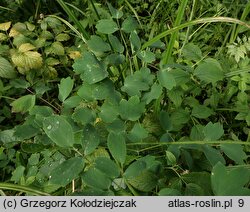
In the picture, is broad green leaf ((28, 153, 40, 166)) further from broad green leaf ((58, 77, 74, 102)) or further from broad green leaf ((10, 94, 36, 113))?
broad green leaf ((58, 77, 74, 102))

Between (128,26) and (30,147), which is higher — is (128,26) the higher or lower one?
the higher one

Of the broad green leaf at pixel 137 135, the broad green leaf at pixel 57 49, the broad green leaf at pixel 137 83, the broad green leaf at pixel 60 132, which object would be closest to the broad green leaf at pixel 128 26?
the broad green leaf at pixel 137 83

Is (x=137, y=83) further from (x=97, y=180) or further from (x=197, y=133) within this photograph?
(x=97, y=180)

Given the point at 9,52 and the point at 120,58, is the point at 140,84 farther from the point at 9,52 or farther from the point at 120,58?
the point at 9,52

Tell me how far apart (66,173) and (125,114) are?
29cm

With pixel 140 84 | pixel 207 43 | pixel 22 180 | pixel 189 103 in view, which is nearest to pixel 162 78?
pixel 140 84

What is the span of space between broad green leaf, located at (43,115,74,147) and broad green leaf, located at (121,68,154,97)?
0.34 metres

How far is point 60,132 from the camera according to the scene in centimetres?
85

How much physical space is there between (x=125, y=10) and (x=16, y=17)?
0.61 meters

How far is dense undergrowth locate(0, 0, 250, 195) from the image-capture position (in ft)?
2.78

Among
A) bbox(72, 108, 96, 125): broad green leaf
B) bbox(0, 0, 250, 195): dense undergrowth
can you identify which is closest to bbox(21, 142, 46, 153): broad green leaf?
bbox(0, 0, 250, 195): dense undergrowth

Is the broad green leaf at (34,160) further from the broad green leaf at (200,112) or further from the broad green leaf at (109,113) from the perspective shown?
the broad green leaf at (200,112)

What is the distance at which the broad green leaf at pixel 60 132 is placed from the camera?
0.84m

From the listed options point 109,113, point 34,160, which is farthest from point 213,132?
point 34,160
